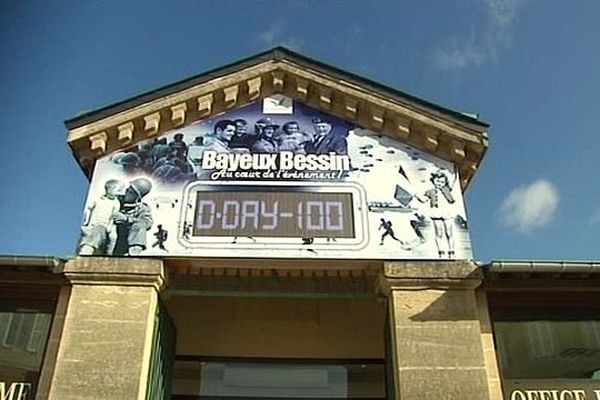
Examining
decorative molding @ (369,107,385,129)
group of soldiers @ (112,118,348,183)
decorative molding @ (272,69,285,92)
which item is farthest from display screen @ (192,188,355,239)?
decorative molding @ (272,69,285,92)

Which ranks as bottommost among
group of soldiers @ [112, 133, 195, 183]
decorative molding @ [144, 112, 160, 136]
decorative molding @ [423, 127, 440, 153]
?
group of soldiers @ [112, 133, 195, 183]

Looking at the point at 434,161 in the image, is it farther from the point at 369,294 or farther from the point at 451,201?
the point at 369,294

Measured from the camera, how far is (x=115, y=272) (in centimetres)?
855

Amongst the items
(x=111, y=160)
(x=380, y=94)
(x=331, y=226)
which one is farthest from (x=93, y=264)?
(x=380, y=94)

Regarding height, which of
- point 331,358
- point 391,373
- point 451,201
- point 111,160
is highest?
point 111,160

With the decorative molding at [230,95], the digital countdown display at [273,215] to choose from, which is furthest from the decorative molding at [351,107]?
the decorative molding at [230,95]

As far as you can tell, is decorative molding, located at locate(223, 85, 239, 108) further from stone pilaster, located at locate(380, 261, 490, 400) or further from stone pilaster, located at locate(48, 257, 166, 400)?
stone pilaster, located at locate(380, 261, 490, 400)

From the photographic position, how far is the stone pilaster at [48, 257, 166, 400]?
7793 millimetres

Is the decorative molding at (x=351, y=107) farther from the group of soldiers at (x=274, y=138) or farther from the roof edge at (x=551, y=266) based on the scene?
the roof edge at (x=551, y=266)

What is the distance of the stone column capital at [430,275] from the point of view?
8563 millimetres

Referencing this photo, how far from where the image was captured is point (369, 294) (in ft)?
30.9

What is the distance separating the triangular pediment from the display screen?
144 cm

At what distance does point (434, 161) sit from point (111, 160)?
4846 mm

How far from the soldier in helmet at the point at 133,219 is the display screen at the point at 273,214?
705 mm
